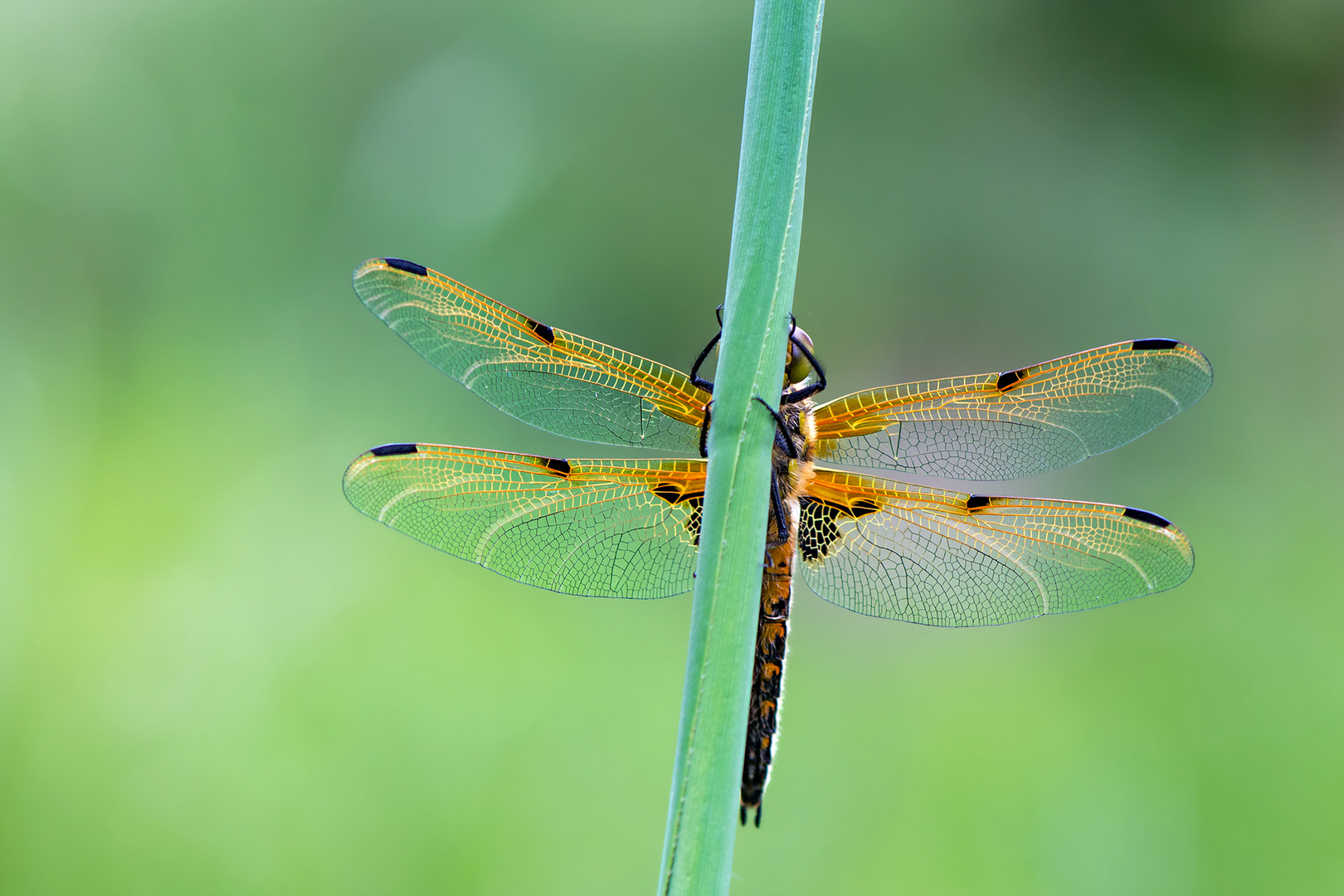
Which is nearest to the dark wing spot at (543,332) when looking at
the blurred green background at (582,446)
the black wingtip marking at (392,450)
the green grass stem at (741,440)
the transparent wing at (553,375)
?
the transparent wing at (553,375)

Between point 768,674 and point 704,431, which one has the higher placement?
point 704,431

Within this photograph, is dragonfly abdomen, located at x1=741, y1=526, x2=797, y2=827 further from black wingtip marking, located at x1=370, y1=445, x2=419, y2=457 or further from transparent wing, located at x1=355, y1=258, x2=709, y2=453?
black wingtip marking, located at x1=370, y1=445, x2=419, y2=457

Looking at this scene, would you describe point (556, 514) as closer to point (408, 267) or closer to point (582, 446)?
point (408, 267)

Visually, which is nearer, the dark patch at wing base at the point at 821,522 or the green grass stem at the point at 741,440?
the green grass stem at the point at 741,440

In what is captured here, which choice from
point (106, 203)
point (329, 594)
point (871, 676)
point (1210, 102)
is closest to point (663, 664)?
point (871, 676)

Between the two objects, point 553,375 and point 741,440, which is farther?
point 553,375

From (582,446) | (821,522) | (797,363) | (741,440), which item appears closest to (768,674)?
(821,522)

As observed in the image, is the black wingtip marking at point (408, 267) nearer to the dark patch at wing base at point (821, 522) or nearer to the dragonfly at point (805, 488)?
the dragonfly at point (805, 488)

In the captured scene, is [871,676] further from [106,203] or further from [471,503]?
[106,203]
